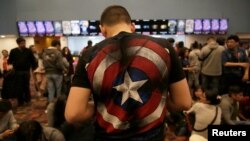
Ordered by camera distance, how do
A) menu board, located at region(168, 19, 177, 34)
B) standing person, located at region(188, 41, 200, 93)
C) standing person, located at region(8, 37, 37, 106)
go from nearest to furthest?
standing person, located at region(8, 37, 37, 106) < standing person, located at region(188, 41, 200, 93) < menu board, located at region(168, 19, 177, 34)

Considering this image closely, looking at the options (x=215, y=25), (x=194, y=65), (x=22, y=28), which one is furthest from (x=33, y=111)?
(x=215, y=25)

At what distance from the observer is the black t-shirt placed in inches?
51.3

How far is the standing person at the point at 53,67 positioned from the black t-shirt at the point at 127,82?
4.56 metres

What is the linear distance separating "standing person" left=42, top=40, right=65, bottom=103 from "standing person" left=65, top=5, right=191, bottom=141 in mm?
4553

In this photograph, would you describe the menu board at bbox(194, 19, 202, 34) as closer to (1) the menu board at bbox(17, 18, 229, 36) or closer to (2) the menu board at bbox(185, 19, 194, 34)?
(1) the menu board at bbox(17, 18, 229, 36)

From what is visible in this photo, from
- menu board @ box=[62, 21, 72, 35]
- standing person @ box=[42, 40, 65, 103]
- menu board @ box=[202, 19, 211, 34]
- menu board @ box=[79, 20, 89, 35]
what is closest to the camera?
standing person @ box=[42, 40, 65, 103]

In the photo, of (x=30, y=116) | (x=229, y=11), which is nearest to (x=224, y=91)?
(x=30, y=116)

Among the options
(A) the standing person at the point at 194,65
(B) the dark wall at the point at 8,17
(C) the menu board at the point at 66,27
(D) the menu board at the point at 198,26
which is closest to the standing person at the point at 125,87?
(A) the standing person at the point at 194,65

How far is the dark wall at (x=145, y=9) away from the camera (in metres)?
10.9

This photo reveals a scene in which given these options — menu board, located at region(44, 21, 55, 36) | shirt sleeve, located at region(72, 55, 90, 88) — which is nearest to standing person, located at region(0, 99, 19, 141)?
shirt sleeve, located at region(72, 55, 90, 88)

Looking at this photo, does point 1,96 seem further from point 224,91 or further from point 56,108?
point 224,91

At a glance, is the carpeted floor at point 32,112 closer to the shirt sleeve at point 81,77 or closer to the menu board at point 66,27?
the menu board at point 66,27

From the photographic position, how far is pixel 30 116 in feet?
19.1

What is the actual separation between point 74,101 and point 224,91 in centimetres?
440
